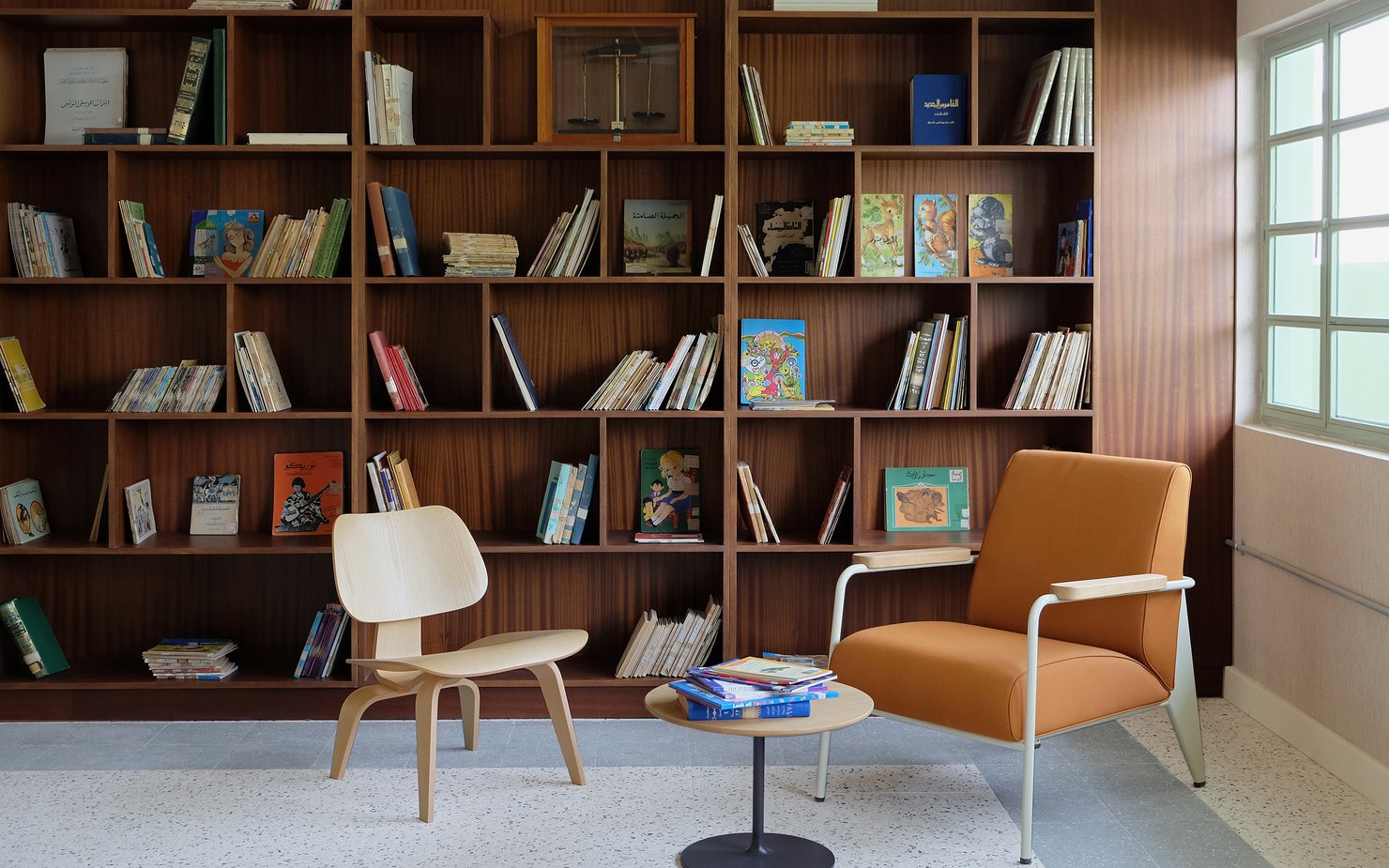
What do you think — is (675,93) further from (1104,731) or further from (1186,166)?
(1104,731)

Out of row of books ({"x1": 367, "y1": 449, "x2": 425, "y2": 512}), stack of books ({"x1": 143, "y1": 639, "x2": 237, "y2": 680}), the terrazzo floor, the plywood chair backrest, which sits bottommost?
the terrazzo floor

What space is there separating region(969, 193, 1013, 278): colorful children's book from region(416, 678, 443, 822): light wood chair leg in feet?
7.44

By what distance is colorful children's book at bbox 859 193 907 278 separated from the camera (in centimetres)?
420

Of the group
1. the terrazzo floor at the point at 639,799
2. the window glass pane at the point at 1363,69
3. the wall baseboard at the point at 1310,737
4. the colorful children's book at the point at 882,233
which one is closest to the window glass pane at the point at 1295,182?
the window glass pane at the point at 1363,69

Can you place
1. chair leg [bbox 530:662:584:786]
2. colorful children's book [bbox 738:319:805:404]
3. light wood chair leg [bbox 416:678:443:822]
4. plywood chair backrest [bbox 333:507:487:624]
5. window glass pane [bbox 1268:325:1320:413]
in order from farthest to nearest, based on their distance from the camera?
colorful children's book [bbox 738:319:805:404] → window glass pane [bbox 1268:325:1320:413] → plywood chair backrest [bbox 333:507:487:624] → chair leg [bbox 530:662:584:786] → light wood chair leg [bbox 416:678:443:822]

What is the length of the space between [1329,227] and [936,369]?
1.19 metres

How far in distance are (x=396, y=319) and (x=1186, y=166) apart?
2.64 meters

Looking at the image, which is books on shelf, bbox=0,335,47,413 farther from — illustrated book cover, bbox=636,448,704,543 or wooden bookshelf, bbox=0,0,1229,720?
illustrated book cover, bbox=636,448,704,543

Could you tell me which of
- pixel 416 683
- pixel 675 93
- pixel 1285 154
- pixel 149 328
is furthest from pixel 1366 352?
pixel 149 328

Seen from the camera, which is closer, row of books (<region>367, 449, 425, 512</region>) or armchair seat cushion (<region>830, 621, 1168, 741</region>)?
armchair seat cushion (<region>830, 621, 1168, 741</region>)

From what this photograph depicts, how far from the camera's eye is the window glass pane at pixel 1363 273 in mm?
3385

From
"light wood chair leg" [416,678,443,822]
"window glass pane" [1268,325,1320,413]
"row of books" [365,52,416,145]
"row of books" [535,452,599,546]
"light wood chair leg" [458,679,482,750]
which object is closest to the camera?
"light wood chair leg" [416,678,443,822]

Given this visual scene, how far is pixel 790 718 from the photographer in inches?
105

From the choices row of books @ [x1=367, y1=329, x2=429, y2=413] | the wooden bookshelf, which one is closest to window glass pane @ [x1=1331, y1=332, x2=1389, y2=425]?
the wooden bookshelf
